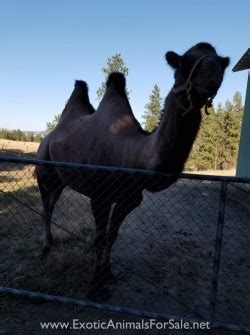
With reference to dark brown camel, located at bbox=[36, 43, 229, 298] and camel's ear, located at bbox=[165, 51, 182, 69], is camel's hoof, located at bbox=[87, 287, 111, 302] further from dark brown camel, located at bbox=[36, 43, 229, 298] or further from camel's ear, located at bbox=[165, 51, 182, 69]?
camel's ear, located at bbox=[165, 51, 182, 69]

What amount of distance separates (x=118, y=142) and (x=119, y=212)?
2.85 feet

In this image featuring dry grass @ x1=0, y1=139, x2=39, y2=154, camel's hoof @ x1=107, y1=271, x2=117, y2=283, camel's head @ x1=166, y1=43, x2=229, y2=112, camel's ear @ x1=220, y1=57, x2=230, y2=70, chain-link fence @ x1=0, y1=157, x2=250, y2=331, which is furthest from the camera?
dry grass @ x1=0, y1=139, x2=39, y2=154

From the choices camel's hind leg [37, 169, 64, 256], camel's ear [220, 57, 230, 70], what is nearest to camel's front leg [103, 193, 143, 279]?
camel's hind leg [37, 169, 64, 256]

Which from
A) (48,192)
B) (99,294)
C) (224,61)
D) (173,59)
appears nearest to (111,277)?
(99,294)

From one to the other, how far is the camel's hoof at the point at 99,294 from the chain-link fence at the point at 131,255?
0.04 ft

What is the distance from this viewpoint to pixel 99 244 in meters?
5.05

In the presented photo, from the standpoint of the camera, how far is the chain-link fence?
441cm

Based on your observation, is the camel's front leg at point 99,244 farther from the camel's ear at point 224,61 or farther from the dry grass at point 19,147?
the dry grass at point 19,147

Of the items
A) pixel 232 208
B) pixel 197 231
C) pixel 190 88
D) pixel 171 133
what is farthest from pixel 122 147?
pixel 232 208

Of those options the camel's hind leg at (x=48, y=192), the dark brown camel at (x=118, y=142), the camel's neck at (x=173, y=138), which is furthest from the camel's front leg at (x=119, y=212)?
the camel's hind leg at (x=48, y=192)

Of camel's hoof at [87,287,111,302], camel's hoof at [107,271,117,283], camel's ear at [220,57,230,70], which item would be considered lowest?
camel's hoof at [87,287,111,302]

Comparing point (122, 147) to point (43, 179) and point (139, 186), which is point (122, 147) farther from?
point (43, 179)

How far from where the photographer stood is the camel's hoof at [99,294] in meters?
4.88

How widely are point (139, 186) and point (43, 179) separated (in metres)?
2.80
